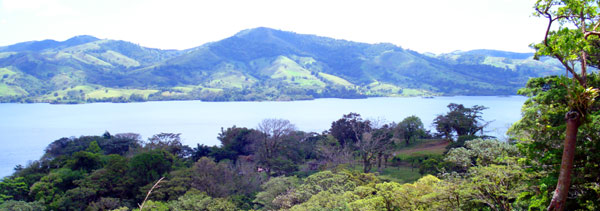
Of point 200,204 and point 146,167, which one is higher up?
point 146,167

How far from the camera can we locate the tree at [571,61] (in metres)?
3.90

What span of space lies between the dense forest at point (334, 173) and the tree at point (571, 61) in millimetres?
480

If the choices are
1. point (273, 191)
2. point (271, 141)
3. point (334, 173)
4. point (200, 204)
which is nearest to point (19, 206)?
point (200, 204)

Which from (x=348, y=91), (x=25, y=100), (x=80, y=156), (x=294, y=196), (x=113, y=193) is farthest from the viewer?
(x=348, y=91)

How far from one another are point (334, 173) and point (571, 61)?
883 inches

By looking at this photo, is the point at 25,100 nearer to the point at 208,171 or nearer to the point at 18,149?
the point at 18,149

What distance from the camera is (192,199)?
2373 centimetres

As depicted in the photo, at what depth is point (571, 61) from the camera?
5.62 m

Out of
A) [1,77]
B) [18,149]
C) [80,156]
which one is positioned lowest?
[18,149]

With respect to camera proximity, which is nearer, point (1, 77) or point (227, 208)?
point (227, 208)

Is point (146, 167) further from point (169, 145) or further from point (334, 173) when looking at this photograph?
point (334, 173)

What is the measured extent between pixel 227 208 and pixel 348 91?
167587mm

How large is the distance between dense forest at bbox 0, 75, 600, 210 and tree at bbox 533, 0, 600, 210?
48 cm

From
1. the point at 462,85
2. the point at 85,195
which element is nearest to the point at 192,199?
the point at 85,195
